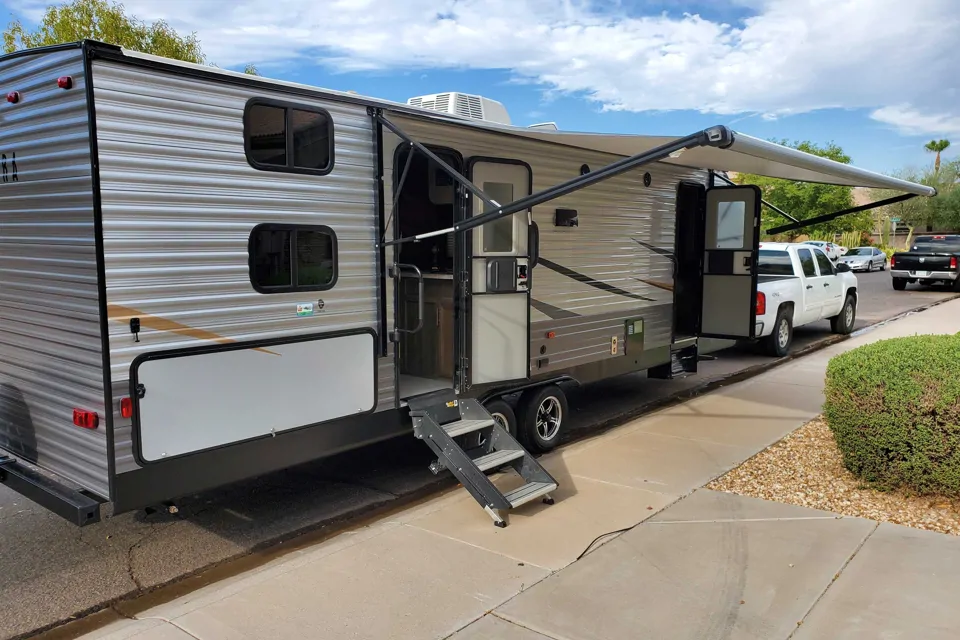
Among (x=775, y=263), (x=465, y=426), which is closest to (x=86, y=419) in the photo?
(x=465, y=426)

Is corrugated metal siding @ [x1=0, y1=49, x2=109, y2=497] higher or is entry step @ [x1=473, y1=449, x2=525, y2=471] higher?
corrugated metal siding @ [x1=0, y1=49, x2=109, y2=497]

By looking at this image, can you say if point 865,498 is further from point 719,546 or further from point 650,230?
point 650,230

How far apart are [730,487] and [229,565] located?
11.6 feet

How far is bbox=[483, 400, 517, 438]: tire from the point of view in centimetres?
618

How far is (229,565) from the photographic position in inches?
176

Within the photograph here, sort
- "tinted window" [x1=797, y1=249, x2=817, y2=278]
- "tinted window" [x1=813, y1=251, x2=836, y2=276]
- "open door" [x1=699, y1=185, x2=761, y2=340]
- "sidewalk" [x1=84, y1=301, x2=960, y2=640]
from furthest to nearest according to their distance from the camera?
1. "tinted window" [x1=813, y1=251, x2=836, y2=276]
2. "tinted window" [x1=797, y1=249, x2=817, y2=278]
3. "open door" [x1=699, y1=185, x2=761, y2=340]
4. "sidewalk" [x1=84, y1=301, x2=960, y2=640]

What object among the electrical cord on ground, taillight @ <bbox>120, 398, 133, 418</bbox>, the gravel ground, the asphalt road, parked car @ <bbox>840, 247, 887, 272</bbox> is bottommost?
the asphalt road

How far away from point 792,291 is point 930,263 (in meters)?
13.4

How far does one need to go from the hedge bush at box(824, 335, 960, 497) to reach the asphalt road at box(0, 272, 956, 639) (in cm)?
302

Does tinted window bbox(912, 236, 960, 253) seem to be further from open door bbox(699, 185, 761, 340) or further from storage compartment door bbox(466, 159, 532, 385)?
storage compartment door bbox(466, 159, 532, 385)

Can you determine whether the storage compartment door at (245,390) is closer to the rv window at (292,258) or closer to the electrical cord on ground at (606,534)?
the rv window at (292,258)

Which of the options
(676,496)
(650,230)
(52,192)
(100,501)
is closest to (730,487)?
(676,496)

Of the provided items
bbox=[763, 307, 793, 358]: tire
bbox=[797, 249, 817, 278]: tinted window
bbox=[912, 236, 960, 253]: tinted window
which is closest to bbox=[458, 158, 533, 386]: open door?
bbox=[763, 307, 793, 358]: tire

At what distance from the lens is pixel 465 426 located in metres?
5.53
